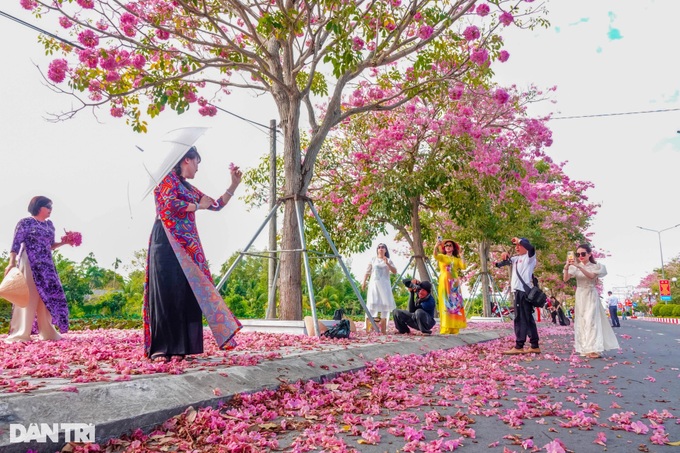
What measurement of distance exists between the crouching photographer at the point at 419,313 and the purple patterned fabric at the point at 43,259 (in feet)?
20.8

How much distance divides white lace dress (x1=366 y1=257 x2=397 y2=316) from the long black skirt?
24.0ft

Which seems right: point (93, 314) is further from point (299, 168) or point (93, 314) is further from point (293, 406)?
point (293, 406)

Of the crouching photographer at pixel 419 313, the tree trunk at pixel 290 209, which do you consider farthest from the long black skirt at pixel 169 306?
the crouching photographer at pixel 419 313

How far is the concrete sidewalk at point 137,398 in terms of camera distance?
3.18 m

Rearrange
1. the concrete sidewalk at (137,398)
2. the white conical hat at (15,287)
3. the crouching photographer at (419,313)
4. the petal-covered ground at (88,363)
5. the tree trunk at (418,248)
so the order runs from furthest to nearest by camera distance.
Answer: the tree trunk at (418,248)
the crouching photographer at (419,313)
the white conical hat at (15,287)
the petal-covered ground at (88,363)
the concrete sidewalk at (137,398)

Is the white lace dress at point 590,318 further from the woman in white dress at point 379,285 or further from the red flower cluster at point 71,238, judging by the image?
the red flower cluster at point 71,238

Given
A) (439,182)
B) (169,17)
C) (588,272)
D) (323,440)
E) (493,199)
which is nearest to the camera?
(323,440)

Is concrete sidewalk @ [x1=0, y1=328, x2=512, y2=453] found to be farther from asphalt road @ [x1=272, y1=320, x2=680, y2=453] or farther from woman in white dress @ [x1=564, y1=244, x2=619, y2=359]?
woman in white dress @ [x1=564, y1=244, x2=619, y2=359]

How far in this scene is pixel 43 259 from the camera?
8.34m

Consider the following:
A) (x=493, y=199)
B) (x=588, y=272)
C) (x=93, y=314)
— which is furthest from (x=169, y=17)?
(x=93, y=314)

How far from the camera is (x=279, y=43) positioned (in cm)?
1090

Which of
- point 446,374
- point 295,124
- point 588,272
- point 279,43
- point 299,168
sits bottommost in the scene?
point 446,374

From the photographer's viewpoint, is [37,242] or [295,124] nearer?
[37,242]

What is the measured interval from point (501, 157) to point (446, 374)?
36.8 feet
